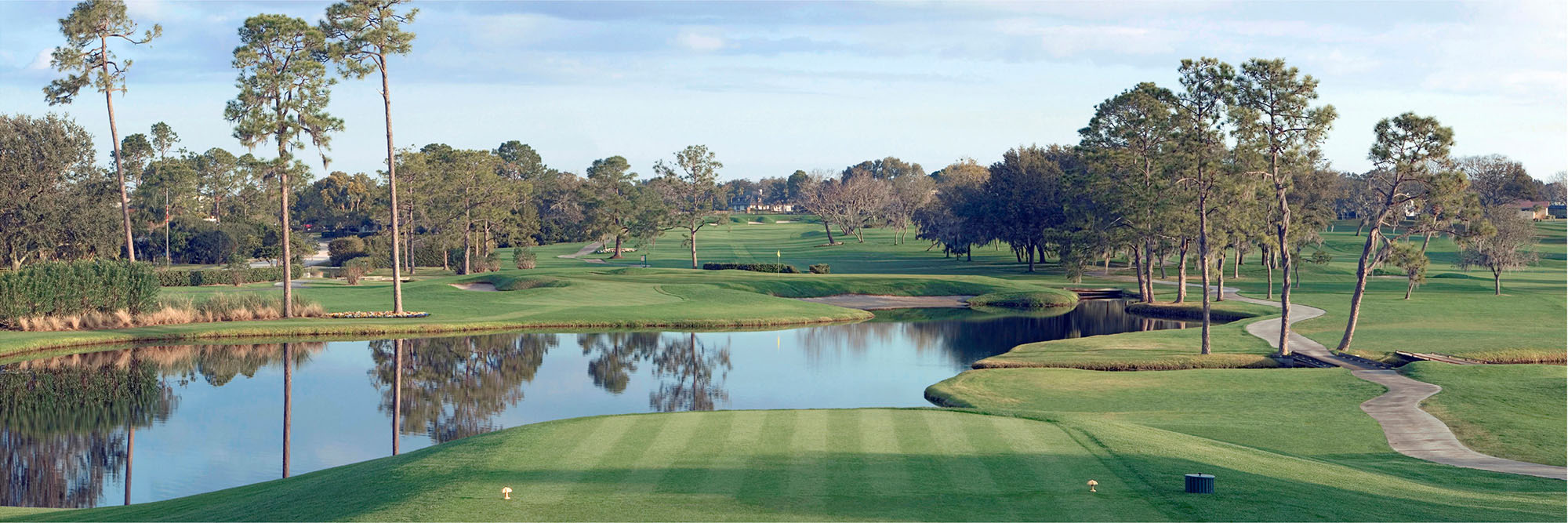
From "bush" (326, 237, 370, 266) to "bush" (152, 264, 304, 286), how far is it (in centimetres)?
2615

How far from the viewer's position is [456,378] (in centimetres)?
3666

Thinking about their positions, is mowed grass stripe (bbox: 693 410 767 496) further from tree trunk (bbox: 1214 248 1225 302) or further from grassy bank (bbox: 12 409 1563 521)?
tree trunk (bbox: 1214 248 1225 302)

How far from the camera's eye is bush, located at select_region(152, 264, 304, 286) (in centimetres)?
6644

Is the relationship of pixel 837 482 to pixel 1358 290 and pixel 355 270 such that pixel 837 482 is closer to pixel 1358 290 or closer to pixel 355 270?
pixel 1358 290

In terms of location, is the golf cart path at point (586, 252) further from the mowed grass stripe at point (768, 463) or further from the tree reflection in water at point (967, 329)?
the mowed grass stripe at point (768, 463)

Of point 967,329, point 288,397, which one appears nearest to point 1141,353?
point 967,329

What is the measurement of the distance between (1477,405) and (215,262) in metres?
102

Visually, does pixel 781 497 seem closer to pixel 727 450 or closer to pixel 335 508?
pixel 727 450

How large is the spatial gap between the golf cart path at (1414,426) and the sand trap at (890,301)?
85.1ft

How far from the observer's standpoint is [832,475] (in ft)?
53.0

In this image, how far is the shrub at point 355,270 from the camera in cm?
7156

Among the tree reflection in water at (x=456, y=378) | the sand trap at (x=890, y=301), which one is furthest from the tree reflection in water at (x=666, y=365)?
the sand trap at (x=890, y=301)

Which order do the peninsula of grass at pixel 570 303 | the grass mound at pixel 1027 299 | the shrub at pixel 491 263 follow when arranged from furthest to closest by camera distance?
the shrub at pixel 491 263 < the grass mound at pixel 1027 299 < the peninsula of grass at pixel 570 303

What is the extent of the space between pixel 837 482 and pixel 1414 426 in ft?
58.7
